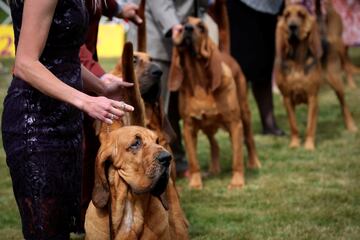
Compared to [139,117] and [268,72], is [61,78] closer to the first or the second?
[139,117]

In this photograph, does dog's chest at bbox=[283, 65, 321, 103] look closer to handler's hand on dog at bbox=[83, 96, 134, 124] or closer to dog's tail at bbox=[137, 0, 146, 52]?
dog's tail at bbox=[137, 0, 146, 52]

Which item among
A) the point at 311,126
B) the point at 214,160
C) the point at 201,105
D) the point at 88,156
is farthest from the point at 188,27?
the point at 311,126

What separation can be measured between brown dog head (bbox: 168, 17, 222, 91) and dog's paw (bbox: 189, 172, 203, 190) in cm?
80

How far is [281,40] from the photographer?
28.0 ft

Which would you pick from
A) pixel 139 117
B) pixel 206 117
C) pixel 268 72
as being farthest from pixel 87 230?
pixel 268 72

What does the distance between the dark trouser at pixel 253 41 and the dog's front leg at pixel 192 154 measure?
207 cm

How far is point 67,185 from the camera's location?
3127mm

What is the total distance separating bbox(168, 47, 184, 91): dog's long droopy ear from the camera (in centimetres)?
655

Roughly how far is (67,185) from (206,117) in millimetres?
3646

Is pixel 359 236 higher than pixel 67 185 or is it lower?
lower

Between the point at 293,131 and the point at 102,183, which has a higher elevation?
the point at 102,183

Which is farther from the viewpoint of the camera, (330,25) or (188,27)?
(330,25)

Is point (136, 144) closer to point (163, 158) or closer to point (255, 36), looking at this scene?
point (163, 158)

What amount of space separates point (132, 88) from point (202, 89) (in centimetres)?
301
